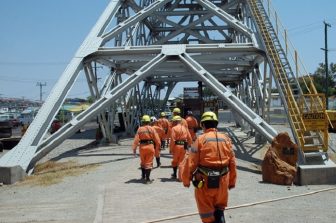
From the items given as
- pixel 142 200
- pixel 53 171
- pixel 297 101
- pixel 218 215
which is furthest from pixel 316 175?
pixel 53 171

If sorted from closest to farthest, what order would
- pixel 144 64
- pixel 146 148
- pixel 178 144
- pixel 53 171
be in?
pixel 146 148 < pixel 178 144 < pixel 53 171 < pixel 144 64

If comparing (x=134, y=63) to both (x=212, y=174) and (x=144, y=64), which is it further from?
(x=212, y=174)

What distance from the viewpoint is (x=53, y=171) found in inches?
557

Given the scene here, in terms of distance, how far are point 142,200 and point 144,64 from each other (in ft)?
45.4

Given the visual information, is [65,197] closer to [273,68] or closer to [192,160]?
[192,160]

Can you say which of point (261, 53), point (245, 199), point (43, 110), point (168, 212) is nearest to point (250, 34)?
point (261, 53)

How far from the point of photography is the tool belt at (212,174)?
18.5ft

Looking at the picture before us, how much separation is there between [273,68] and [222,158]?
10822 mm

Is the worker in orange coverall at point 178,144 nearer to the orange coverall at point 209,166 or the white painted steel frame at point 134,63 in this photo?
the white painted steel frame at point 134,63

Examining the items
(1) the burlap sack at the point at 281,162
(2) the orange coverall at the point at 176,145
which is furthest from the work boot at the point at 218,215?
(2) the orange coverall at the point at 176,145

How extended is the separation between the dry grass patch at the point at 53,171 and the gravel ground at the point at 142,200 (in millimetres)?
343

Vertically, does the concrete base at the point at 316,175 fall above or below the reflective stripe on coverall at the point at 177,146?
below

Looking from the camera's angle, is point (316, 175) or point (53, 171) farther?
point (53, 171)

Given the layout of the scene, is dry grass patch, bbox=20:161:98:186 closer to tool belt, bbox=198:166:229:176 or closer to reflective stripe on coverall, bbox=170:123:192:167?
reflective stripe on coverall, bbox=170:123:192:167
